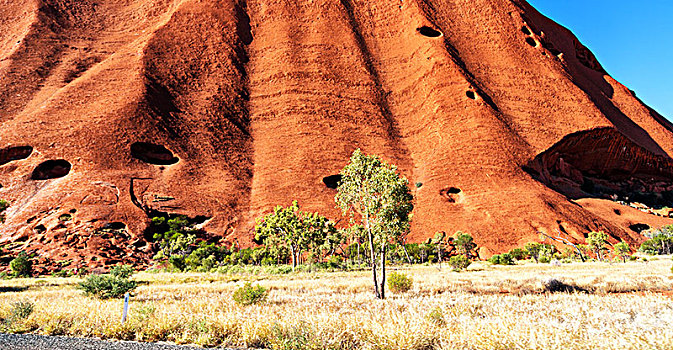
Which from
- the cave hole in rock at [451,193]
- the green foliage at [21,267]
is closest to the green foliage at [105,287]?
the green foliage at [21,267]

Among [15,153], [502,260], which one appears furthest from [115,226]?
[502,260]

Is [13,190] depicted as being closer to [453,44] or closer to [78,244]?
[78,244]

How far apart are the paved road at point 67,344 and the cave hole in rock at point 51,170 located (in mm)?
59148

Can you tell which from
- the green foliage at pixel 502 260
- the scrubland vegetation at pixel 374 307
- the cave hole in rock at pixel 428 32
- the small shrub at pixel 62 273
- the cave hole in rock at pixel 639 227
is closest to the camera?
the scrubland vegetation at pixel 374 307

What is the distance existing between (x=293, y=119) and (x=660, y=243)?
6210 centimetres

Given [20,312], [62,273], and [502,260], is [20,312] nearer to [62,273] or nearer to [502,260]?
[62,273]

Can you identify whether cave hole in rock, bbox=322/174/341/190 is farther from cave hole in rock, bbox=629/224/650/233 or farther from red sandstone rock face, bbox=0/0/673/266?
cave hole in rock, bbox=629/224/650/233

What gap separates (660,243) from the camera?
57.5 meters

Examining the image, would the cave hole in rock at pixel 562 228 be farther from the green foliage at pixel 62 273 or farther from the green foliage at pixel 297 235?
the green foliage at pixel 62 273

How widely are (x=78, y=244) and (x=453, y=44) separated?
259 feet

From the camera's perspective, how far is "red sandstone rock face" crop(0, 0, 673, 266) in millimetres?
54406

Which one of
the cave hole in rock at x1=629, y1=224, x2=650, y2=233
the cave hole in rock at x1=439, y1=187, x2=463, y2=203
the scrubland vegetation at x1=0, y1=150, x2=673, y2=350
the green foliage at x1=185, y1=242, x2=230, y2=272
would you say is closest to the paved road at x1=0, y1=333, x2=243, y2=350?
the scrubland vegetation at x1=0, y1=150, x2=673, y2=350

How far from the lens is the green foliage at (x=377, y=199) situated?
15.8 metres

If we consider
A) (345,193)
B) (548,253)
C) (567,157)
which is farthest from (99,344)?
(567,157)
